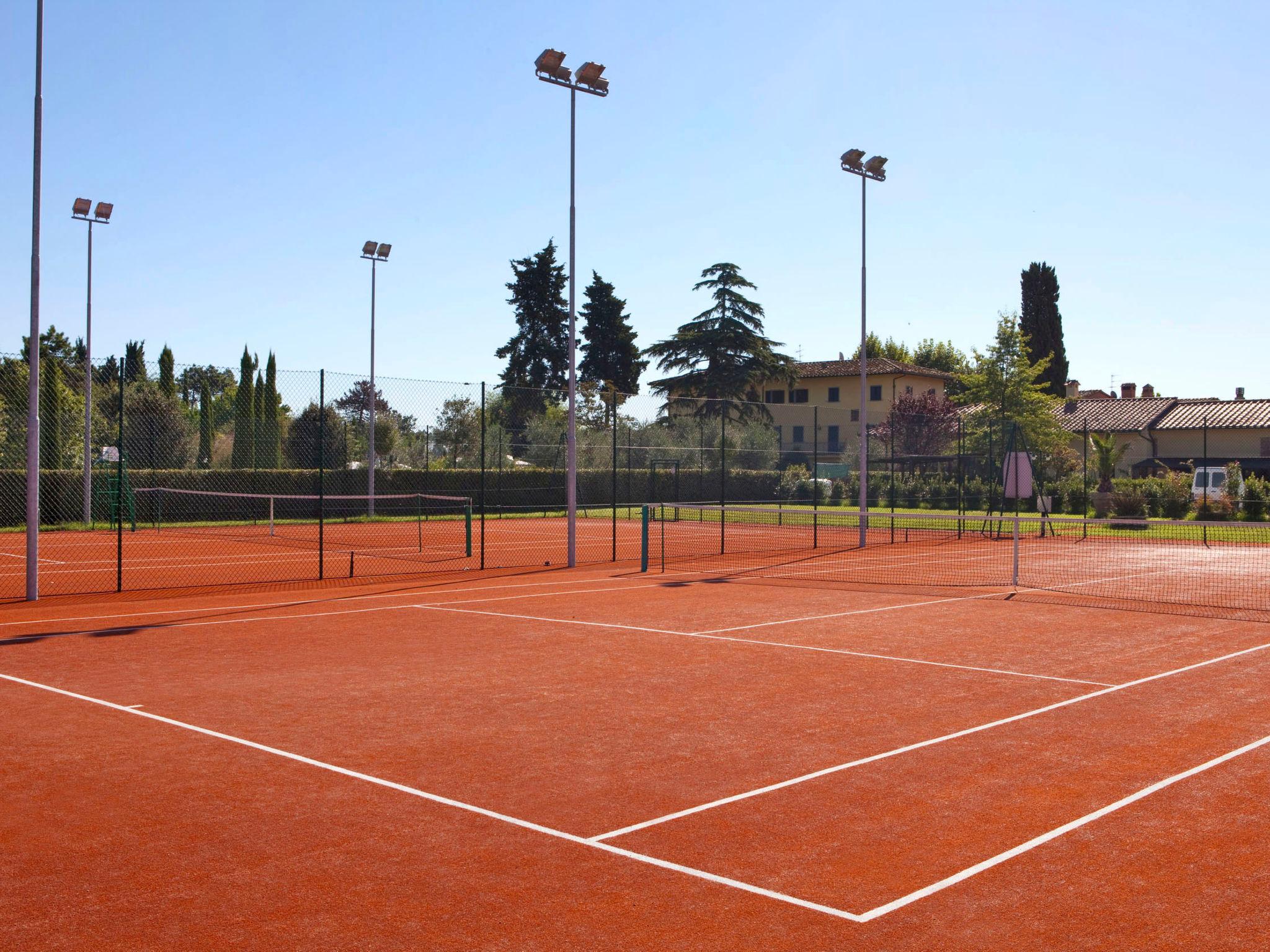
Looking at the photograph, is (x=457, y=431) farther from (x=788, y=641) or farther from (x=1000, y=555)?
(x=788, y=641)

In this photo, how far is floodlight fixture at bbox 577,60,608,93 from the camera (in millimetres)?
19250

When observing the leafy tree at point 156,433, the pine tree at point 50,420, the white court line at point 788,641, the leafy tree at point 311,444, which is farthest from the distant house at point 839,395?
the white court line at point 788,641

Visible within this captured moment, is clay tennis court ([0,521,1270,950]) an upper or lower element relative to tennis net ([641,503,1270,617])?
lower

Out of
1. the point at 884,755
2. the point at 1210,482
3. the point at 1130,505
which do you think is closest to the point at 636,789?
the point at 884,755

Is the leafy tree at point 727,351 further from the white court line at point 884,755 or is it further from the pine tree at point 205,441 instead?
the white court line at point 884,755

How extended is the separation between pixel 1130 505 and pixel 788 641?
25569 millimetres

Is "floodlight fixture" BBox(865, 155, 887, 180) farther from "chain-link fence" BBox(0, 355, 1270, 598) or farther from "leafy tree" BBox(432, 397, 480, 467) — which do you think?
"leafy tree" BBox(432, 397, 480, 467)

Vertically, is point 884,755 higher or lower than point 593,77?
lower

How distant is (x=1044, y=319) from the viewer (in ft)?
226

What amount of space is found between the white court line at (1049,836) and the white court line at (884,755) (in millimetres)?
1336

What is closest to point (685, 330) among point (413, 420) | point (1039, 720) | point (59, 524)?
point (413, 420)

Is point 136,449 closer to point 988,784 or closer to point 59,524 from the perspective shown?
point 59,524

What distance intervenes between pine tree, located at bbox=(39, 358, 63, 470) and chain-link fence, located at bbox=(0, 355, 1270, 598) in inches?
3.0

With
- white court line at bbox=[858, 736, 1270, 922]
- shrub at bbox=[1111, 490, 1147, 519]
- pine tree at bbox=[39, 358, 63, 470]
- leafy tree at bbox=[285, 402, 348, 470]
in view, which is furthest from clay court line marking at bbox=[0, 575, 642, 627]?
pine tree at bbox=[39, 358, 63, 470]
